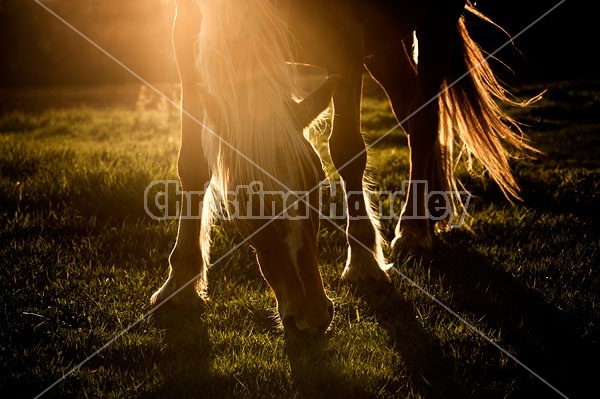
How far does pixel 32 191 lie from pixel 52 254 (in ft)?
4.97

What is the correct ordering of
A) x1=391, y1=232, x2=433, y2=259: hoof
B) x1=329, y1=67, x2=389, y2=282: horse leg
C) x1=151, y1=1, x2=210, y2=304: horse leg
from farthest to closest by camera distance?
x1=391, y1=232, x2=433, y2=259: hoof < x1=329, y1=67, x2=389, y2=282: horse leg < x1=151, y1=1, x2=210, y2=304: horse leg

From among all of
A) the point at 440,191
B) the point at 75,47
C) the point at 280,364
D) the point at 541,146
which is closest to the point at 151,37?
the point at 75,47

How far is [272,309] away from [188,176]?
1021 millimetres

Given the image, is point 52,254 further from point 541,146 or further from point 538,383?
point 541,146

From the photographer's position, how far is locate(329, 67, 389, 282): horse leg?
4.13 m

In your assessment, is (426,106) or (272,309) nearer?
(272,309)

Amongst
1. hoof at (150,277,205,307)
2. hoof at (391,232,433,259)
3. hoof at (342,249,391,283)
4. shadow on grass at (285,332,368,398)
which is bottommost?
shadow on grass at (285,332,368,398)

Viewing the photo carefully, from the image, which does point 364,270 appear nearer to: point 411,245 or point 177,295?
point 411,245

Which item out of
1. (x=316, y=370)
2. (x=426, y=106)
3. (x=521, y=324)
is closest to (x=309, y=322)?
(x=316, y=370)

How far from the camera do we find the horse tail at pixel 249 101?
2516 mm

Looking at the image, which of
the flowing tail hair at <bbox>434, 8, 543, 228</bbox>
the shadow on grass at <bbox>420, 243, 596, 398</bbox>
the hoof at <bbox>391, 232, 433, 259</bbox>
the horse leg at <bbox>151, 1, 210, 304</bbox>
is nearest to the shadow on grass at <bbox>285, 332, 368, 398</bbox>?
the shadow on grass at <bbox>420, 243, 596, 398</bbox>

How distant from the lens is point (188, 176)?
3.76 m

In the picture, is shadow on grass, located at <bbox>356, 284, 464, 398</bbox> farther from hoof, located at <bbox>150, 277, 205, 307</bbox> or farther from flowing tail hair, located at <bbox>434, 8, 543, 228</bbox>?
flowing tail hair, located at <bbox>434, 8, 543, 228</bbox>

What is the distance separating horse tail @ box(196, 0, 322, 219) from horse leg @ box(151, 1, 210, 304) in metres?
0.61
